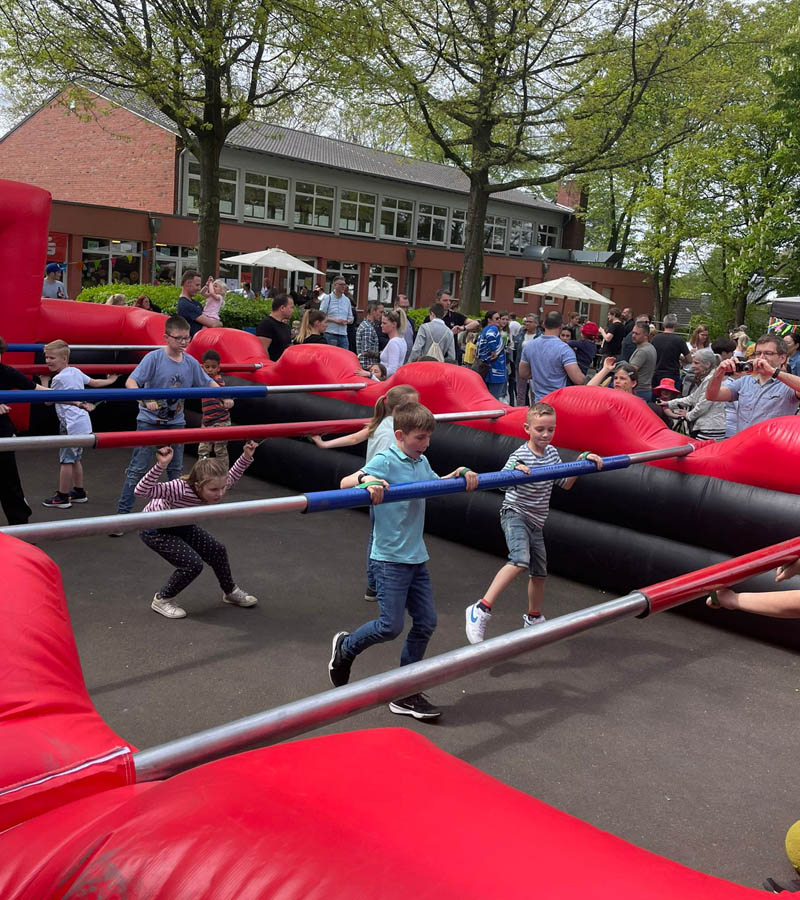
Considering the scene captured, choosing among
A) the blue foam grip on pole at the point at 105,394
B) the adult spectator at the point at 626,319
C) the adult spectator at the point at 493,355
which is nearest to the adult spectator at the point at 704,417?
the adult spectator at the point at 493,355

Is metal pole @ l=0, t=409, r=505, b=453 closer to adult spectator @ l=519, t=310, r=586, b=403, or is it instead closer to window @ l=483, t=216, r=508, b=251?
adult spectator @ l=519, t=310, r=586, b=403

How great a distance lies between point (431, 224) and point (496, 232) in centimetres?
548

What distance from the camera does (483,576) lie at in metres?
6.70

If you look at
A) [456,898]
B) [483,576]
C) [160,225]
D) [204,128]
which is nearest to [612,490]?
[483,576]

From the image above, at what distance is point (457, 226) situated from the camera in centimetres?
4372

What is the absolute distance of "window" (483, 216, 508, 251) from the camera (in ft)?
151

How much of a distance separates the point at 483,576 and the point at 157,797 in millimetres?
5302

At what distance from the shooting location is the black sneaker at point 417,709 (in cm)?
434

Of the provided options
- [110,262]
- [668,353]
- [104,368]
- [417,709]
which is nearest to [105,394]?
[104,368]

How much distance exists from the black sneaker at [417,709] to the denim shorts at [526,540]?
1203 millimetres

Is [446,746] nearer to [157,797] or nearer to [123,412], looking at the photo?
[157,797]

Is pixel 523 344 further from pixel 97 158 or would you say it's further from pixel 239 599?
pixel 97 158

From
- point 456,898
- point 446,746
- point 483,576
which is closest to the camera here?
point 456,898

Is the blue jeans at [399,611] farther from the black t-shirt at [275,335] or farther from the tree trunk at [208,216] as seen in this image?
the tree trunk at [208,216]
